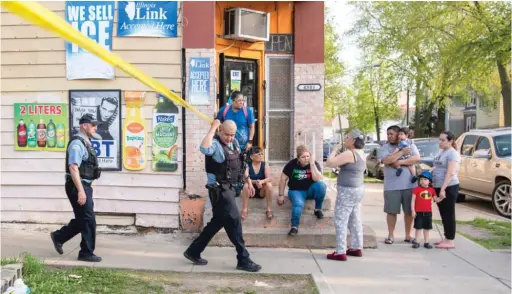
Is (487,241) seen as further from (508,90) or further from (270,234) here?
(508,90)

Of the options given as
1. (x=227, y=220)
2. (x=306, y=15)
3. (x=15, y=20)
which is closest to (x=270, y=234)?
(x=227, y=220)

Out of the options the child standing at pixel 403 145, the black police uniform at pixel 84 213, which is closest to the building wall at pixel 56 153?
the black police uniform at pixel 84 213

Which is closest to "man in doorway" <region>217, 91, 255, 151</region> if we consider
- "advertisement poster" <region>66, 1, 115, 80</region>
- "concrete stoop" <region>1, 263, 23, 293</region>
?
"advertisement poster" <region>66, 1, 115, 80</region>

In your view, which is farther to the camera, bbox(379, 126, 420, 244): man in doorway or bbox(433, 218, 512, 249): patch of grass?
bbox(433, 218, 512, 249): patch of grass

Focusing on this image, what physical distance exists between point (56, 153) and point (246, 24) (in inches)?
154

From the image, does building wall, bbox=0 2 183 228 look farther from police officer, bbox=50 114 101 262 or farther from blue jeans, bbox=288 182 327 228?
blue jeans, bbox=288 182 327 228

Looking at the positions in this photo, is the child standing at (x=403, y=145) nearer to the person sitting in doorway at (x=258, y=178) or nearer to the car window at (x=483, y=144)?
the person sitting in doorway at (x=258, y=178)

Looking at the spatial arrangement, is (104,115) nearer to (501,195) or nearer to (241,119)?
(241,119)

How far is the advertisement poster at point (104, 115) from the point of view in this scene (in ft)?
26.2

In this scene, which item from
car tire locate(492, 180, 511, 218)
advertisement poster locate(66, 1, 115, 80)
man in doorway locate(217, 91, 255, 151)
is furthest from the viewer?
car tire locate(492, 180, 511, 218)

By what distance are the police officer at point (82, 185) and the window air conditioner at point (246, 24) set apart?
354 centimetres

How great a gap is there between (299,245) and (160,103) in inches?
124

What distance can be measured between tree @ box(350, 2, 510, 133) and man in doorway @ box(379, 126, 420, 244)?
12.1 meters

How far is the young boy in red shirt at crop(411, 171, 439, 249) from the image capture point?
7262mm
